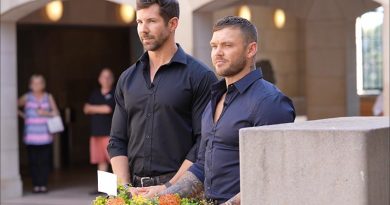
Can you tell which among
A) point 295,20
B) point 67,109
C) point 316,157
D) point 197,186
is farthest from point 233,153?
point 295,20

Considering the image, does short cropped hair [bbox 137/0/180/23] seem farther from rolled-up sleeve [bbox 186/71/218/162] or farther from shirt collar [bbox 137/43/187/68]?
rolled-up sleeve [bbox 186/71/218/162]

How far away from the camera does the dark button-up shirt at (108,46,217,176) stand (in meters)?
4.56

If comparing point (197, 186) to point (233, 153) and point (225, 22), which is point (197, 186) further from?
point (225, 22)

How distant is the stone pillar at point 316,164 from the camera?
312 cm

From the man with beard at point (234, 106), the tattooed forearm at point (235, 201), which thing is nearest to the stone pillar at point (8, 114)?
the man with beard at point (234, 106)

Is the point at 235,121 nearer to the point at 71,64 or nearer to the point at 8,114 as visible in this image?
the point at 8,114

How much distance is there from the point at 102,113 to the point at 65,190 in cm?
152

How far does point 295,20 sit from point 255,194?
592 inches

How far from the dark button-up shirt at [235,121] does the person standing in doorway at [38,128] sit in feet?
28.1

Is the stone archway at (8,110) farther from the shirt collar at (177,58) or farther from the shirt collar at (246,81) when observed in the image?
the shirt collar at (246,81)

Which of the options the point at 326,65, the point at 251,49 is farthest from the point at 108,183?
the point at 326,65

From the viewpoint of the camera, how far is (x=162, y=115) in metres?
4.55

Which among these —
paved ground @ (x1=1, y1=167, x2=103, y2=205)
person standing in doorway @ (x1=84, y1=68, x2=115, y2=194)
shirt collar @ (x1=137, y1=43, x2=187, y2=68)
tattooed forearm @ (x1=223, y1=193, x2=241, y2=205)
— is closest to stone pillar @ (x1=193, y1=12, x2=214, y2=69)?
person standing in doorway @ (x1=84, y1=68, x2=115, y2=194)

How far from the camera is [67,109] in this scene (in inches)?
643
